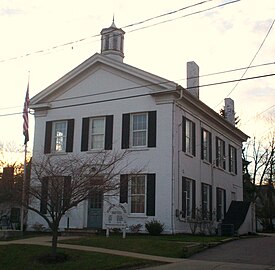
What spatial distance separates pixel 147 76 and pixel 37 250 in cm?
1106

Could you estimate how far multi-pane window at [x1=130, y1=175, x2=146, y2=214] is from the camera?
23859 millimetres

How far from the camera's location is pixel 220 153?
1246 inches

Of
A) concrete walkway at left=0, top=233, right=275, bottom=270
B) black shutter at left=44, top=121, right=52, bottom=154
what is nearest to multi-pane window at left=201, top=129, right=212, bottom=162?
black shutter at left=44, top=121, right=52, bottom=154

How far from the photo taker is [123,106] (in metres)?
25.3

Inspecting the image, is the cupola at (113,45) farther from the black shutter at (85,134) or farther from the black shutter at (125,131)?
the black shutter at (125,131)

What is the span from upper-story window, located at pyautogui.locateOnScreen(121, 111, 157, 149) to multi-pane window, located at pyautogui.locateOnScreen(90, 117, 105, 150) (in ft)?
4.84

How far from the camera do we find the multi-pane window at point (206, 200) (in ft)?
89.9

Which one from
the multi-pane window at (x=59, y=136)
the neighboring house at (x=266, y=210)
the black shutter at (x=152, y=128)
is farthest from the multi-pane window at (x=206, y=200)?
the neighboring house at (x=266, y=210)

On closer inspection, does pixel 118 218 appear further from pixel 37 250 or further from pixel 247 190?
pixel 247 190

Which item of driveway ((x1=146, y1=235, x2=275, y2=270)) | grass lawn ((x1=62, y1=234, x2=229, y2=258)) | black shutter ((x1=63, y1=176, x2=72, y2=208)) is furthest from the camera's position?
grass lawn ((x1=62, y1=234, x2=229, y2=258))

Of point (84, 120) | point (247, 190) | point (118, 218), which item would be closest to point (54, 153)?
point (84, 120)

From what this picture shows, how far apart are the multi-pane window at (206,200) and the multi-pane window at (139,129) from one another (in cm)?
546

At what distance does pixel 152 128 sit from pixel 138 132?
3.15 ft

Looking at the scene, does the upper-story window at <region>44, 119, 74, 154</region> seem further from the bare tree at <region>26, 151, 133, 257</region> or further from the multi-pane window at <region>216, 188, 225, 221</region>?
the multi-pane window at <region>216, 188, 225, 221</region>
